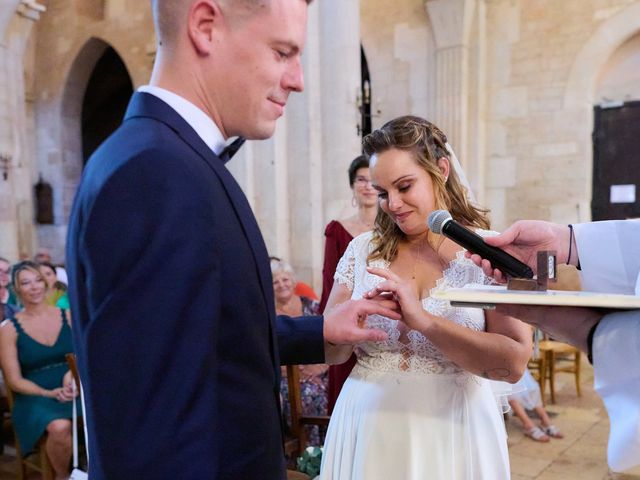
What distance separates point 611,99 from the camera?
7.92 metres

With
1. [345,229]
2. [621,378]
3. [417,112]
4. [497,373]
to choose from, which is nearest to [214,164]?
[621,378]

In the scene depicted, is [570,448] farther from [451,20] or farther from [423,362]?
[451,20]

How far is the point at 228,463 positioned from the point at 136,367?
232 mm

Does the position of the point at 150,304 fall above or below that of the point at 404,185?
below

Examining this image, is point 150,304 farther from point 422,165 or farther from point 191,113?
point 422,165

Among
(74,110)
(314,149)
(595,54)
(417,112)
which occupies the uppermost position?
(595,54)

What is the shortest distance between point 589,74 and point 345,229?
6388 millimetres

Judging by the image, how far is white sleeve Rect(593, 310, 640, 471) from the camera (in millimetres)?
1006

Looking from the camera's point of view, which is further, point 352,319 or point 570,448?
point 570,448

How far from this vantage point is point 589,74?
7738 mm

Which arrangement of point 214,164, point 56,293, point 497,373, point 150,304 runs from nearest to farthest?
point 150,304
point 214,164
point 497,373
point 56,293

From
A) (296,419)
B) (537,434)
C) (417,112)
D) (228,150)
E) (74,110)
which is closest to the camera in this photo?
(228,150)

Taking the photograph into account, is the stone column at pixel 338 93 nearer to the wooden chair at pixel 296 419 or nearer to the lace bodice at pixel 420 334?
the wooden chair at pixel 296 419

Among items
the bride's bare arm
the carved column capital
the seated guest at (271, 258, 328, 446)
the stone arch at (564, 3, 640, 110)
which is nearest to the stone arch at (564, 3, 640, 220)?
the stone arch at (564, 3, 640, 110)
